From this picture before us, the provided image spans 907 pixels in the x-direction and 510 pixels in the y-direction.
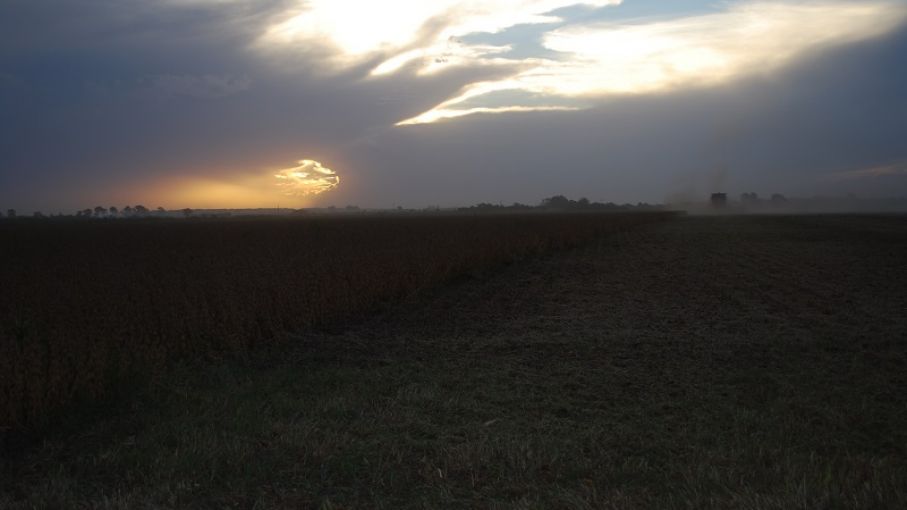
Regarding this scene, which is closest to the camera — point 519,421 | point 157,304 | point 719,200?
point 519,421

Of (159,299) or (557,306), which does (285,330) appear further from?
(557,306)

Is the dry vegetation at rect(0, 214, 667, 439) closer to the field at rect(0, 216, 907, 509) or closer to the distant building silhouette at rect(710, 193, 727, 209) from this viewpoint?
the field at rect(0, 216, 907, 509)

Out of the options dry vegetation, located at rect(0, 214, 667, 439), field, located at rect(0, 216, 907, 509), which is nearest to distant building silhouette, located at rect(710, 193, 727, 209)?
dry vegetation, located at rect(0, 214, 667, 439)

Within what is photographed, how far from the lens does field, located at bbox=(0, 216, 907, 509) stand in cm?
406

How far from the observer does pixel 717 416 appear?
546cm

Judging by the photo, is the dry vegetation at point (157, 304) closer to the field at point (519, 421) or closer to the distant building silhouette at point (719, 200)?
the field at point (519, 421)

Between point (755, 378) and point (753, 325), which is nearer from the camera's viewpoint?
point (755, 378)

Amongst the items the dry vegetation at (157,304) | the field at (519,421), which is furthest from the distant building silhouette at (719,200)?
the field at (519,421)

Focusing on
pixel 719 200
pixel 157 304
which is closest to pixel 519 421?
pixel 157 304

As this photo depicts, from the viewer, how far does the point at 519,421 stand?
17.8 feet

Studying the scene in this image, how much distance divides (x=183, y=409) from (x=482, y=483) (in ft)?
9.85

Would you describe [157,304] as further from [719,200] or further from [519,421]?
[719,200]

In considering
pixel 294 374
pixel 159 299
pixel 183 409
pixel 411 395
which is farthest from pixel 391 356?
pixel 159 299

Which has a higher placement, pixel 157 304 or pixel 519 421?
pixel 157 304
